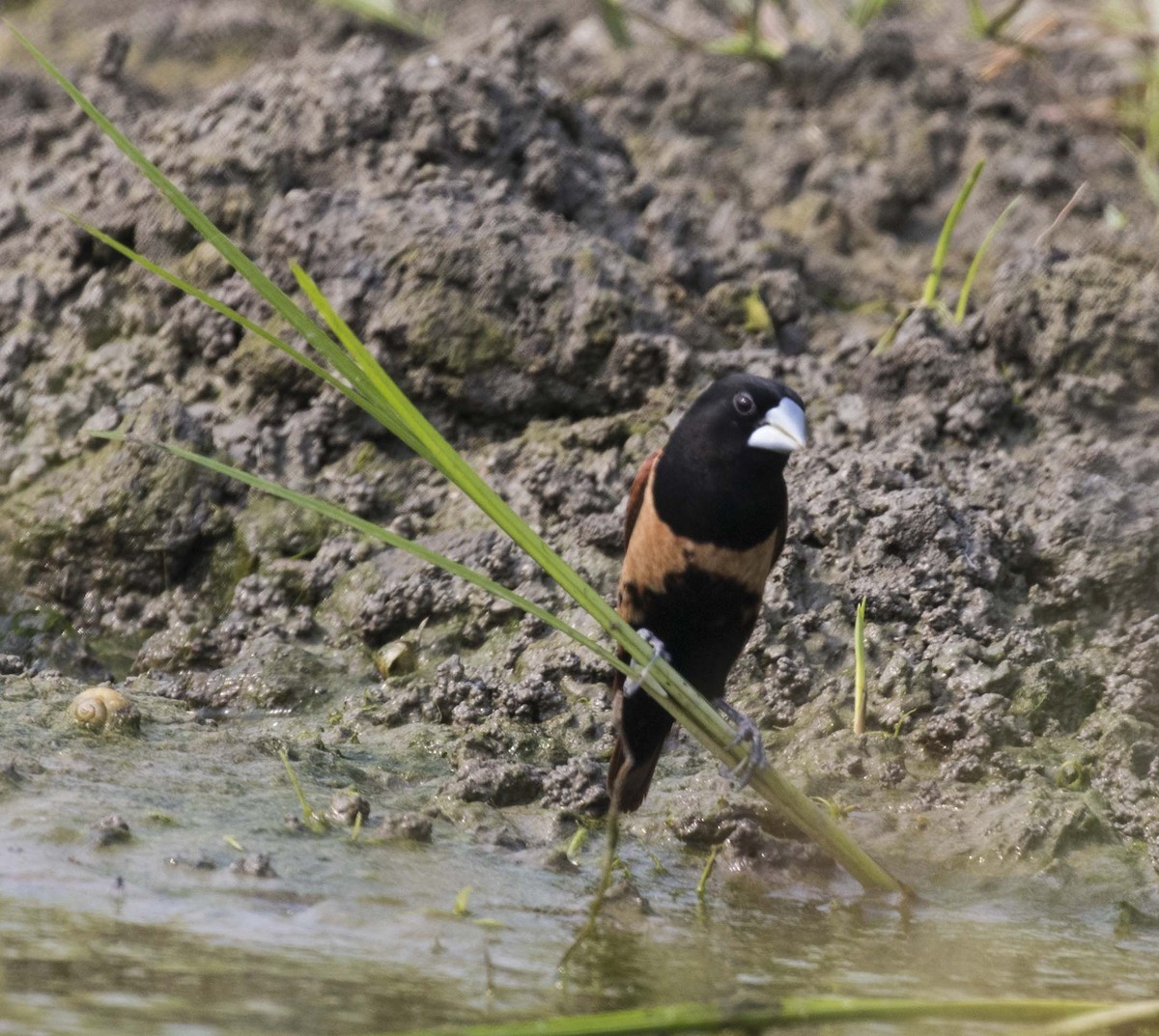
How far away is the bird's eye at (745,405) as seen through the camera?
335cm

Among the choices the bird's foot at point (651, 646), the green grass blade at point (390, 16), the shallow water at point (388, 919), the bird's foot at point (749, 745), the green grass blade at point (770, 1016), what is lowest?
the shallow water at point (388, 919)

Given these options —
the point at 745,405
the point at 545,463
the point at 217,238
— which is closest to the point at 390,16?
the point at 545,463

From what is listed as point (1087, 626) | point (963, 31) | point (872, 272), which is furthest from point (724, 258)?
point (963, 31)

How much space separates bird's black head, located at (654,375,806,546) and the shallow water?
0.80 m

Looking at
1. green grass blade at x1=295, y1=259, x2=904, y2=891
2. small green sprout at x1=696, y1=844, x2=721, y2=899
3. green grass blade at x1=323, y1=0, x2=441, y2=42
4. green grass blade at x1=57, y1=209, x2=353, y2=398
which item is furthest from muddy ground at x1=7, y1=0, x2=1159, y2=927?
green grass blade at x1=323, y1=0, x2=441, y2=42

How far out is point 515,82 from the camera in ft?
18.6

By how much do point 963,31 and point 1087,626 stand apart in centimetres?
463

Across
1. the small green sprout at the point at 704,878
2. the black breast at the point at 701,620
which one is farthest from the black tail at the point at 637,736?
the small green sprout at the point at 704,878

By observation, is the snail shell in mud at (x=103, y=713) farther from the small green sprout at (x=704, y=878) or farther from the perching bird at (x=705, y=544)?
the small green sprout at (x=704, y=878)

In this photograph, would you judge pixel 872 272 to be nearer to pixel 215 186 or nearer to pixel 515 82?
pixel 515 82

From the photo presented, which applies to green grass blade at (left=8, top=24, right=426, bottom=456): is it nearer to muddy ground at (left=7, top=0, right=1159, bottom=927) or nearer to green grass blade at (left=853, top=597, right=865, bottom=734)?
muddy ground at (left=7, top=0, right=1159, bottom=927)

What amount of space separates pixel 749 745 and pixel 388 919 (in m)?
0.90

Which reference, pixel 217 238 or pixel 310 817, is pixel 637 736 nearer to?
pixel 310 817

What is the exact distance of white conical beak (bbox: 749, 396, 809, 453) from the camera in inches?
129
